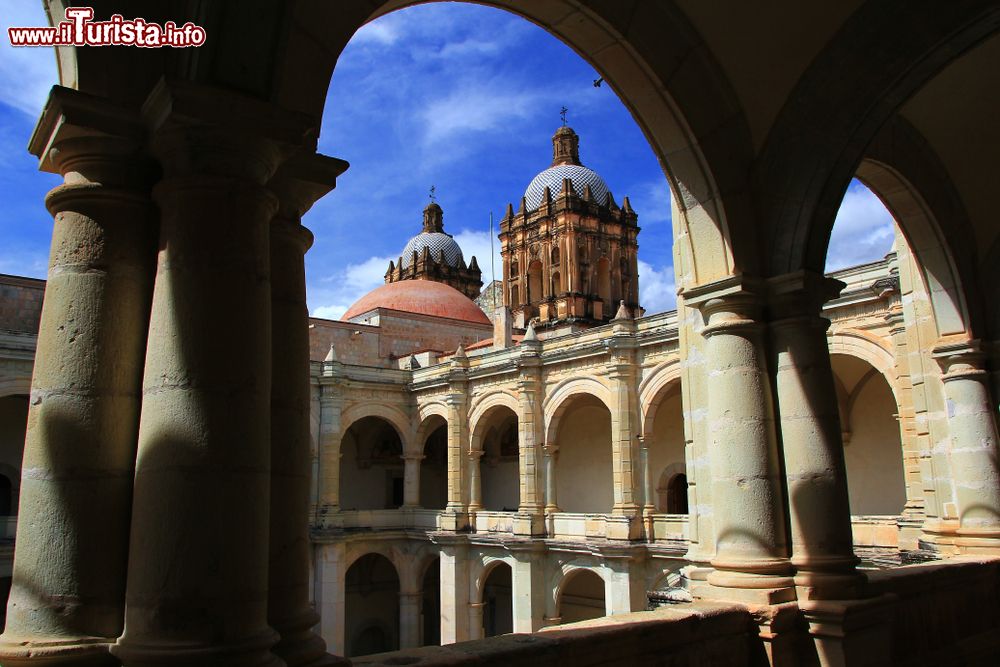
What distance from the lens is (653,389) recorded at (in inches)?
719

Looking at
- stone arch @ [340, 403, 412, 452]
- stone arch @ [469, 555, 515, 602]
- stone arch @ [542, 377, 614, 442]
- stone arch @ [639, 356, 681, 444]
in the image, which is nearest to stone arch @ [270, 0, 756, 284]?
stone arch @ [639, 356, 681, 444]

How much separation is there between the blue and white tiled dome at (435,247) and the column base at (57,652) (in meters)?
43.5

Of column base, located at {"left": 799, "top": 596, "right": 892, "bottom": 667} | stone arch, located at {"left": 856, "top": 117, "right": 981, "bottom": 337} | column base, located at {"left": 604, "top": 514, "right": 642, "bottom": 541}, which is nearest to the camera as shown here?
column base, located at {"left": 799, "top": 596, "right": 892, "bottom": 667}

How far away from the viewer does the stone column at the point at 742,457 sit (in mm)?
4414

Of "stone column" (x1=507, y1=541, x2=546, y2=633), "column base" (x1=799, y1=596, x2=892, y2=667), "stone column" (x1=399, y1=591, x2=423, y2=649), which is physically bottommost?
"stone column" (x1=399, y1=591, x2=423, y2=649)

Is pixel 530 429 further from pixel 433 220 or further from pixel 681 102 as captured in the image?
pixel 433 220

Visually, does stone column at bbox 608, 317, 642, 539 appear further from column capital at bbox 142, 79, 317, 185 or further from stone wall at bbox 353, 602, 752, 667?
column capital at bbox 142, 79, 317, 185

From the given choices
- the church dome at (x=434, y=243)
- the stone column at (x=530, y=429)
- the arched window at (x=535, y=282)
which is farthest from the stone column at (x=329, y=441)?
the church dome at (x=434, y=243)

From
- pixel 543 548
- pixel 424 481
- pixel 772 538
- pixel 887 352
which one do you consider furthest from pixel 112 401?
pixel 424 481

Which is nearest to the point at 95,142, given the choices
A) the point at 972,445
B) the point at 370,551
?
the point at 972,445

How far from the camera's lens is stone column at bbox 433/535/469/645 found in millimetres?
21750

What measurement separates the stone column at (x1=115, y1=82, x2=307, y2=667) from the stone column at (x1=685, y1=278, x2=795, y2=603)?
2858 mm

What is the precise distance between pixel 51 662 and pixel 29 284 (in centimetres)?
2280

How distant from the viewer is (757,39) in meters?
4.80
